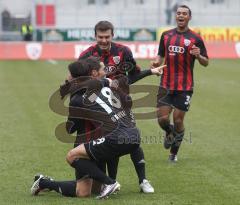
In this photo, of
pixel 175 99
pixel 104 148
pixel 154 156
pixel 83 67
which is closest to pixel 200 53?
pixel 175 99

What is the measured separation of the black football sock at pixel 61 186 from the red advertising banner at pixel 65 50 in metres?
28.1

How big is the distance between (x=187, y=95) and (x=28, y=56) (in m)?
26.5

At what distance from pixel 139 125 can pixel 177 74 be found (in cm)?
393

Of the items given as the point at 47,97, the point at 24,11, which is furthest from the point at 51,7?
the point at 47,97

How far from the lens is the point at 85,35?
142 ft

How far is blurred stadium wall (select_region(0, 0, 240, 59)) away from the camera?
43125 millimetres

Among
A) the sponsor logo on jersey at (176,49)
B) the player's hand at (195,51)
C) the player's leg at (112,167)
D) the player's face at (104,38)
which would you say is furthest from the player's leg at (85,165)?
the sponsor logo on jersey at (176,49)

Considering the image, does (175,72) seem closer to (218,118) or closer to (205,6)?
(218,118)

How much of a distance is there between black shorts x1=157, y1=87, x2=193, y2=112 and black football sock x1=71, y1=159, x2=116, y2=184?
285cm

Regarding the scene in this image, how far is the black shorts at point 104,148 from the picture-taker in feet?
23.4

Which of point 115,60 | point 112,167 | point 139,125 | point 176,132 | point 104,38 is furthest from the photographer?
point 139,125

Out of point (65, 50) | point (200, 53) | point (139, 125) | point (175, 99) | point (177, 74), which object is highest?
point (200, 53)

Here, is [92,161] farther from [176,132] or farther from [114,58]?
[176,132]

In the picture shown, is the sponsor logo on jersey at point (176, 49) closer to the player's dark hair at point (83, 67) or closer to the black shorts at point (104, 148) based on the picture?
the player's dark hair at point (83, 67)
